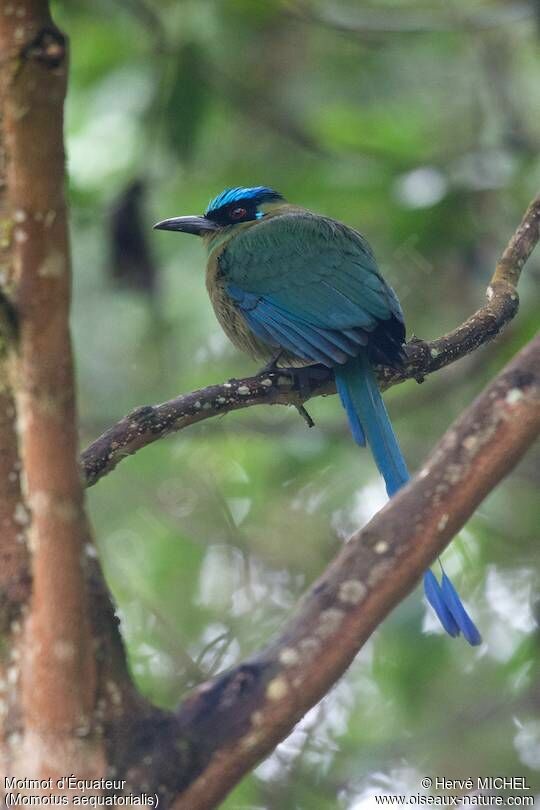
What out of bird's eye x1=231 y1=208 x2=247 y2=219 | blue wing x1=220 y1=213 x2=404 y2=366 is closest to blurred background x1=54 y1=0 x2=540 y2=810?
bird's eye x1=231 y1=208 x2=247 y2=219

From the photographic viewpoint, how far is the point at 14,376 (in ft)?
5.09

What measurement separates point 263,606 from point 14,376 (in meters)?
3.36

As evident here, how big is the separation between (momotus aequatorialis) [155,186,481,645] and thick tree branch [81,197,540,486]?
87mm

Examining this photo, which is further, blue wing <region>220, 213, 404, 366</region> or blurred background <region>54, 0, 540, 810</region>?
blurred background <region>54, 0, 540, 810</region>

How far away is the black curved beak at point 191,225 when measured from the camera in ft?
14.8

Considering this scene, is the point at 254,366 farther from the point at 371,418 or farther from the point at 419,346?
the point at 419,346

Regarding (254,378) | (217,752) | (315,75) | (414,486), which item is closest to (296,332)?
(254,378)

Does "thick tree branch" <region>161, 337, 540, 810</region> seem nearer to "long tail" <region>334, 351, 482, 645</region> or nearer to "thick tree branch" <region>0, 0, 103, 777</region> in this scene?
"thick tree branch" <region>0, 0, 103, 777</region>

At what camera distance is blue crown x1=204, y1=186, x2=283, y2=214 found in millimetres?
4617

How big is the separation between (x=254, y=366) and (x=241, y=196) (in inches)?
43.2

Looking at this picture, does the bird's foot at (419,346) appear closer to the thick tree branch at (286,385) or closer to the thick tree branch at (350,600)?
the thick tree branch at (286,385)

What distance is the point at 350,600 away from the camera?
5.41ft

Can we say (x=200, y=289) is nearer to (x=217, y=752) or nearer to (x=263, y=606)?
(x=263, y=606)

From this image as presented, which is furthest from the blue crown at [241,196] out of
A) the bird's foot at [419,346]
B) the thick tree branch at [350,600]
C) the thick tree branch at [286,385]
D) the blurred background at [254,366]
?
the thick tree branch at [350,600]
